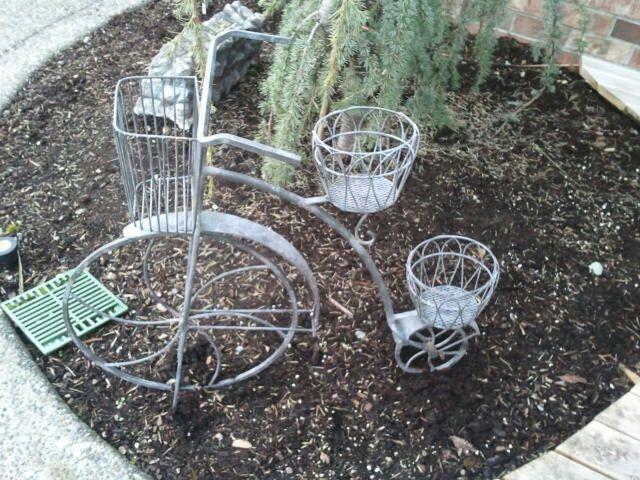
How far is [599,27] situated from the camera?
3.74 m

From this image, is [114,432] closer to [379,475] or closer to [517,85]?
[379,475]

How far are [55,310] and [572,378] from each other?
6.53 ft

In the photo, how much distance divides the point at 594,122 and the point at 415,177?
1.23m

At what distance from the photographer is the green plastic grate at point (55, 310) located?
2.31m

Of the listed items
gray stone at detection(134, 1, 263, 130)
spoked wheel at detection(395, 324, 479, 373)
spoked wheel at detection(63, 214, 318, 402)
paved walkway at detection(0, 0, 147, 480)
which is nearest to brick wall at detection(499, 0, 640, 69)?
gray stone at detection(134, 1, 263, 130)

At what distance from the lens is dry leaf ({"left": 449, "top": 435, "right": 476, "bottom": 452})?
2.13 m

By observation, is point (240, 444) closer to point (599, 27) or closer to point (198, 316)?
point (198, 316)

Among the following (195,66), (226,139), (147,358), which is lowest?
(147,358)

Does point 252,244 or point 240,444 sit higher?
point 252,244

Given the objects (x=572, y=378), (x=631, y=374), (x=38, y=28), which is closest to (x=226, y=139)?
(x=572, y=378)

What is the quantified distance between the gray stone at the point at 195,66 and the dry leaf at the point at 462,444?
6.18 ft

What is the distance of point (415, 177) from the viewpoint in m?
3.02

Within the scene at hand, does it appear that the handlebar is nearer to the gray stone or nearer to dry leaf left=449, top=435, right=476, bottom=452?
dry leaf left=449, top=435, right=476, bottom=452

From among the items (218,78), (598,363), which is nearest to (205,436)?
(598,363)
